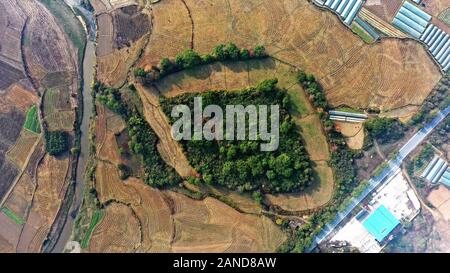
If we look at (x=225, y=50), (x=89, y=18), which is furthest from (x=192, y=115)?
(x=89, y=18)

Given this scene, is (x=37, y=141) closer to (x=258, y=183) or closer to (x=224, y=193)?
(x=224, y=193)

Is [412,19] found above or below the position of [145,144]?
above

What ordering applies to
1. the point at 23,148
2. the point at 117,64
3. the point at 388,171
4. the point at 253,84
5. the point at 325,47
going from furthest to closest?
the point at 23,148 → the point at 117,64 → the point at 388,171 → the point at 325,47 → the point at 253,84

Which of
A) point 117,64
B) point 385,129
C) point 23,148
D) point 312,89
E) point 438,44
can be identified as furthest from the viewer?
point 23,148

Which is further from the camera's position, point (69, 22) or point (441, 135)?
point (69, 22)

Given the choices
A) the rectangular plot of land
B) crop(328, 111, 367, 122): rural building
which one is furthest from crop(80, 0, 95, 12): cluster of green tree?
crop(328, 111, 367, 122): rural building

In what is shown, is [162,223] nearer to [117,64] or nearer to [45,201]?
[45,201]

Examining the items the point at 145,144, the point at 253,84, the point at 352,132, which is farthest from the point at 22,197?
the point at 352,132
